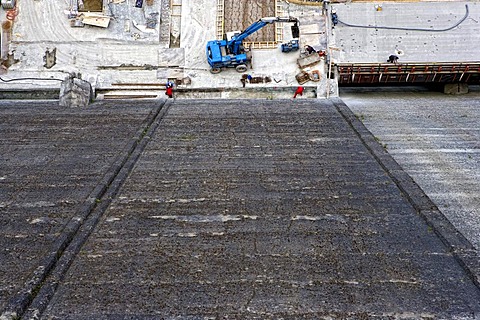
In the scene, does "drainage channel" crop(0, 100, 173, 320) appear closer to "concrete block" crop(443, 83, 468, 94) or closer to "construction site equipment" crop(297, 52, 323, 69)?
"construction site equipment" crop(297, 52, 323, 69)

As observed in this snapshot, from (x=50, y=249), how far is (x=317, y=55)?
10.4 metres

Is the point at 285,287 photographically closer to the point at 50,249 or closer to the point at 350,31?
the point at 50,249

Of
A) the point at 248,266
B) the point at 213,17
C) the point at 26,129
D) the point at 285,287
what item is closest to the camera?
the point at 285,287

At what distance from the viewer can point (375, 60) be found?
12.4 meters

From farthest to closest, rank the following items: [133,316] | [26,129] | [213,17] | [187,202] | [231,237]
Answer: [213,17], [26,129], [187,202], [231,237], [133,316]

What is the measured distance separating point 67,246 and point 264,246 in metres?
1.99

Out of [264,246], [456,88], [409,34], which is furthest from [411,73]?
[264,246]

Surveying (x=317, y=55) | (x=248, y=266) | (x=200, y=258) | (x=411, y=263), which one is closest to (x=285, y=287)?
(x=248, y=266)

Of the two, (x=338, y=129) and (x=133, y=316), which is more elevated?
(x=338, y=129)

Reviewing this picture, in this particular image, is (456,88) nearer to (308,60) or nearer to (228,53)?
(308,60)

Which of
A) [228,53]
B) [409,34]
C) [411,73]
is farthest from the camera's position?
[409,34]

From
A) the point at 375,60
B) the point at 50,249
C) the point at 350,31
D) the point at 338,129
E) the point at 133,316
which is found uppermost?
the point at 350,31

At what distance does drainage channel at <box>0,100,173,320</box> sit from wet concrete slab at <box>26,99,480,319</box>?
9cm

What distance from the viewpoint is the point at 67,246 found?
416 cm
